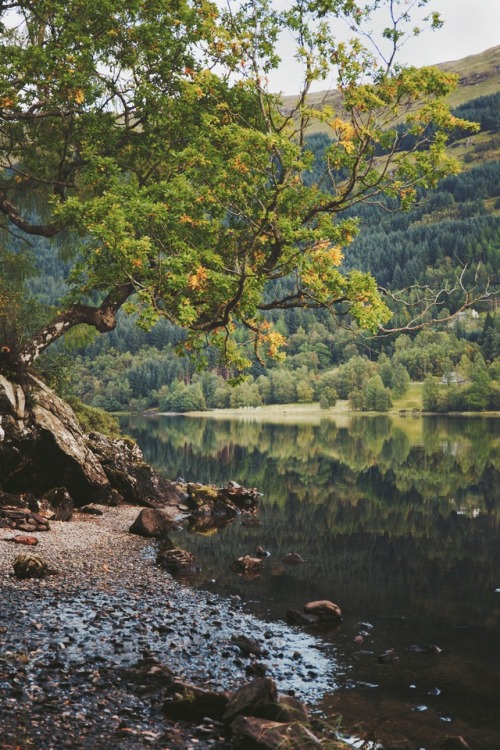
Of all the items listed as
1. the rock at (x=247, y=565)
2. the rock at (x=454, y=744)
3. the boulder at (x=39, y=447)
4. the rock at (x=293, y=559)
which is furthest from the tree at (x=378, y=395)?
the rock at (x=454, y=744)

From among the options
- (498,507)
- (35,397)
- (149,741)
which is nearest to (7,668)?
(149,741)

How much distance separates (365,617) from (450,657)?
3.08m

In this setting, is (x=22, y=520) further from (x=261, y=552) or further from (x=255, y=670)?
(x=255, y=670)

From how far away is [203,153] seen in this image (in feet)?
83.4

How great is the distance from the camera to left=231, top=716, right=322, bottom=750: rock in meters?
9.12

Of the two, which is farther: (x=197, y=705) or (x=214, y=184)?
(x=214, y=184)

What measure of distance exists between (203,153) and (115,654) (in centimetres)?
1864

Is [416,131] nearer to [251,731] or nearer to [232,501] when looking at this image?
[251,731]

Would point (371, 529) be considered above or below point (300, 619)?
below

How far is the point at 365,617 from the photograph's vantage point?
17422mm

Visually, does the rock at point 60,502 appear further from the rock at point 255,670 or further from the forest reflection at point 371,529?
the rock at point 255,670

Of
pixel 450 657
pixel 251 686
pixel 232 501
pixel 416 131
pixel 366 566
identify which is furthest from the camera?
pixel 232 501

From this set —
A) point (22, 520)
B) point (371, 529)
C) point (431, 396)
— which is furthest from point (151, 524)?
point (431, 396)

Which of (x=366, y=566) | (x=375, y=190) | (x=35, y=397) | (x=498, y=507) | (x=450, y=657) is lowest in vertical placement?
(x=498, y=507)
